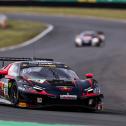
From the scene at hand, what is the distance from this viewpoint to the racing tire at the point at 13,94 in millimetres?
13092

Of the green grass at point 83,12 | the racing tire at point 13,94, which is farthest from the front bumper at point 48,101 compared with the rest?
the green grass at point 83,12

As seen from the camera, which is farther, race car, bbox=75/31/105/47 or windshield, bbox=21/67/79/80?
race car, bbox=75/31/105/47

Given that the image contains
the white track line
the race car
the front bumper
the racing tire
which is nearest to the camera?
the front bumper

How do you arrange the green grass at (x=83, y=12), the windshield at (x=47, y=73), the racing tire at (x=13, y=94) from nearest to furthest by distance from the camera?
1. the racing tire at (x=13, y=94)
2. the windshield at (x=47, y=73)
3. the green grass at (x=83, y=12)

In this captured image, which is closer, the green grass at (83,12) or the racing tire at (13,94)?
the racing tire at (13,94)

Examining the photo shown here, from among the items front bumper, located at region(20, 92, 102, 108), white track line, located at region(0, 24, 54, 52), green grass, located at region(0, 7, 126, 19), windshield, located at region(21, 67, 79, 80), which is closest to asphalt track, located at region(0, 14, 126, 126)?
front bumper, located at region(20, 92, 102, 108)

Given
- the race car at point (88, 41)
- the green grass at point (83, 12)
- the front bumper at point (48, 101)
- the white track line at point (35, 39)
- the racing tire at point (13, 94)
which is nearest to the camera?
the front bumper at point (48, 101)

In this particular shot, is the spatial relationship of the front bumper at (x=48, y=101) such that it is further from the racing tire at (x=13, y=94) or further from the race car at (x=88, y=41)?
the race car at (x=88, y=41)

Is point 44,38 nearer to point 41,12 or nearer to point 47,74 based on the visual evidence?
point 41,12

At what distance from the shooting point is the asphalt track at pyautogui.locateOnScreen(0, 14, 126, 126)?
11.1 metres

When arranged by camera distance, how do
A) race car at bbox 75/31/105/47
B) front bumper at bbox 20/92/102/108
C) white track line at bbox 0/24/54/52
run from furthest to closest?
race car at bbox 75/31/105/47 < white track line at bbox 0/24/54/52 < front bumper at bbox 20/92/102/108

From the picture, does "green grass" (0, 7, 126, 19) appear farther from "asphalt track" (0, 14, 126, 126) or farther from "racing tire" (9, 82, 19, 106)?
"racing tire" (9, 82, 19, 106)

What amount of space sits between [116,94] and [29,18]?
41790 millimetres

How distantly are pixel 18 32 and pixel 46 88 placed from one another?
106 ft
